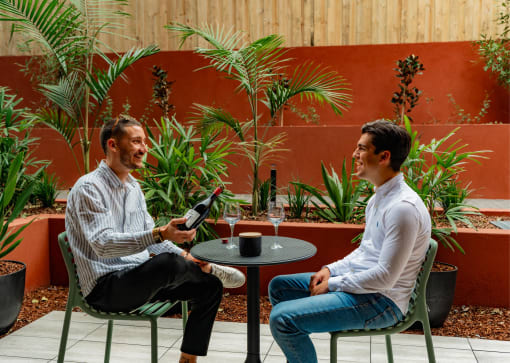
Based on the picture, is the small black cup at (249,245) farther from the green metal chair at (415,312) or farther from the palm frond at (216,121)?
the palm frond at (216,121)

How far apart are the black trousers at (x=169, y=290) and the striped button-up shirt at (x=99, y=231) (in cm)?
7

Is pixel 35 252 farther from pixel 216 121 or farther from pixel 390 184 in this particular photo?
pixel 390 184

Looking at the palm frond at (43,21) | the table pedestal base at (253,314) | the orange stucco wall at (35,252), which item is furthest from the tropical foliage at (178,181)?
the table pedestal base at (253,314)

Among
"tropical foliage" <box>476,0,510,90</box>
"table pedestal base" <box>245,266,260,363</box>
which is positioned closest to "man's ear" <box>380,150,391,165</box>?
"table pedestal base" <box>245,266,260,363</box>

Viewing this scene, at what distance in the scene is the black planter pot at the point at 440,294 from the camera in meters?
3.14

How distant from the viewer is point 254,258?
7.09 ft

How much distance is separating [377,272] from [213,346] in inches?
57.9

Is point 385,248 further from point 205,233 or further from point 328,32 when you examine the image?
point 328,32

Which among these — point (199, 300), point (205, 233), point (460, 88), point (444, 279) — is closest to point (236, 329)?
point (205, 233)

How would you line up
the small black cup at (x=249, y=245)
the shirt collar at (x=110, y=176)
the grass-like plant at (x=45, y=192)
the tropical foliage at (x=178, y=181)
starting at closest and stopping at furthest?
the small black cup at (x=249, y=245), the shirt collar at (x=110, y=176), the tropical foliage at (x=178, y=181), the grass-like plant at (x=45, y=192)

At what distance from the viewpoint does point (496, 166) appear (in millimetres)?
6582

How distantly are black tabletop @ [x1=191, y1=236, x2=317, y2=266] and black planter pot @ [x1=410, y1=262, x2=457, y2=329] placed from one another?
1.14m

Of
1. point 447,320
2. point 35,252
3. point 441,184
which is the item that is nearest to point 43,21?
point 35,252

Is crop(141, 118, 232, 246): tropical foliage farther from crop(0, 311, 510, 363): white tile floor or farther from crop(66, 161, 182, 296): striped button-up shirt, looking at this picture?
crop(66, 161, 182, 296): striped button-up shirt
